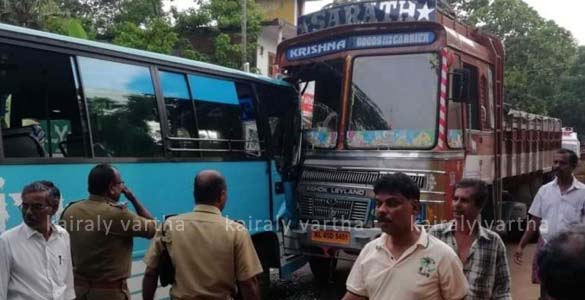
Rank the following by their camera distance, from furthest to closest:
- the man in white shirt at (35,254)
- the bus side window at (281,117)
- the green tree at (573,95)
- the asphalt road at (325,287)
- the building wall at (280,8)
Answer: the green tree at (573,95), the building wall at (280,8), the asphalt road at (325,287), the bus side window at (281,117), the man in white shirt at (35,254)

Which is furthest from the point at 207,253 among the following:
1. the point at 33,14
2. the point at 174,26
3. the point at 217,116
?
the point at 174,26

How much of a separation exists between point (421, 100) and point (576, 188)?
5.60 feet

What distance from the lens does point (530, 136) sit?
9734 millimetres

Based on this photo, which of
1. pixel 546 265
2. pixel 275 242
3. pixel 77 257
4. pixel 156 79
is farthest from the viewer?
pixel 275 242

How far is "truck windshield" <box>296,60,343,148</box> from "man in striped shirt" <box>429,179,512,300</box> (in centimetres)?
314

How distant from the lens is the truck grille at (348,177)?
5.68m

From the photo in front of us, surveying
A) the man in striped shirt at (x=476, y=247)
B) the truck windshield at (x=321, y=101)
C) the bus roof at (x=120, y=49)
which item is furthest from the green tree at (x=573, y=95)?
the man in striped shirt at (x=476, y=247)

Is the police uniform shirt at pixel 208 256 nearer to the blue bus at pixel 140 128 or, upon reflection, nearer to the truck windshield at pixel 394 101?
the blue bus at pixel 140 128

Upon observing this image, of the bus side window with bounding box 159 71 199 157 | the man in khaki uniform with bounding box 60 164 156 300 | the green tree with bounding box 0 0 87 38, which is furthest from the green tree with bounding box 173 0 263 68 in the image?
the man in khaki uniform with bounding box 60 164 156 300

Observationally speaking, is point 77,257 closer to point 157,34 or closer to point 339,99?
point 339,99

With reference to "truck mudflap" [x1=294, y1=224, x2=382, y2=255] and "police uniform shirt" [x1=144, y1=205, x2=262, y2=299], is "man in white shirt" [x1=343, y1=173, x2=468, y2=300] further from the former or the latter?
"truck mudflap" [x1=294, y1=224, x2=382, y2=255]

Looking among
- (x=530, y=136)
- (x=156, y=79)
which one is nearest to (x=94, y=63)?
(x=156, y=79)

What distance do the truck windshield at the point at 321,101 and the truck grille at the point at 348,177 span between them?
1.04ft

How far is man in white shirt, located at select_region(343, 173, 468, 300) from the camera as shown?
223 cm
